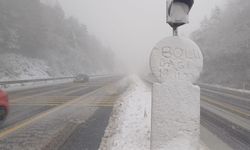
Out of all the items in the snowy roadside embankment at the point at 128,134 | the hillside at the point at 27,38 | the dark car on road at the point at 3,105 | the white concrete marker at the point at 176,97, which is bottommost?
the snowy roadside embankment at the point at 128,134

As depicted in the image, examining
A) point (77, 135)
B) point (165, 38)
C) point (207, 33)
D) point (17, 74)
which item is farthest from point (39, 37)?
point (165, 38)

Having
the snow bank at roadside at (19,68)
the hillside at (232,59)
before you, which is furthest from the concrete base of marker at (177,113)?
the snow bank at roadside at (19,68)

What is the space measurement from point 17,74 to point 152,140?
34.0 meters

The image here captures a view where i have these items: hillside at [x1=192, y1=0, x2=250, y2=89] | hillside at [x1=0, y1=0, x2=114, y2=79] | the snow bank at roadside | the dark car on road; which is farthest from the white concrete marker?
hillside at [x1=0, y1=0, x2=114, y2=79]

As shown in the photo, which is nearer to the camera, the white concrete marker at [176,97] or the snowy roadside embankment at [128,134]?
the white concrete marker at [176,97]

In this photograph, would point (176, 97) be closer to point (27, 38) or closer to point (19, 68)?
point (19, 68)

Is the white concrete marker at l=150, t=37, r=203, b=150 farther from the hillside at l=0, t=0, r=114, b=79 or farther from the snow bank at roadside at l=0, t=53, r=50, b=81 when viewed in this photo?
the hillside at l=0, t=0, r=114, b=79

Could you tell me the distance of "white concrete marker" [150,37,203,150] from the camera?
9.73 ft

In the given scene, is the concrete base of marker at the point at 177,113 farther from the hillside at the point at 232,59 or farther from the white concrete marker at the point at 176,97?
the hillside at the point at 232,59

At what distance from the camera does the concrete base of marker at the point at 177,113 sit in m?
2.96

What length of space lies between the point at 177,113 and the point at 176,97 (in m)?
0.18

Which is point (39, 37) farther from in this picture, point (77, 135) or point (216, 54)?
point (77, 135)

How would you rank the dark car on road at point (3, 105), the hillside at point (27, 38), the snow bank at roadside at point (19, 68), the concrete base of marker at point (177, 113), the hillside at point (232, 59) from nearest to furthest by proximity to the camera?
1. the concrete base of marker at point (177, 113)
2. the dark car on road at point (3, 105)
3. the hillside at point (232, 59)
4. the snow bank at roadside at point (19, 68)
5. the hillside at point (27, 38)

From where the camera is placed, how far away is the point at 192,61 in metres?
3.00
